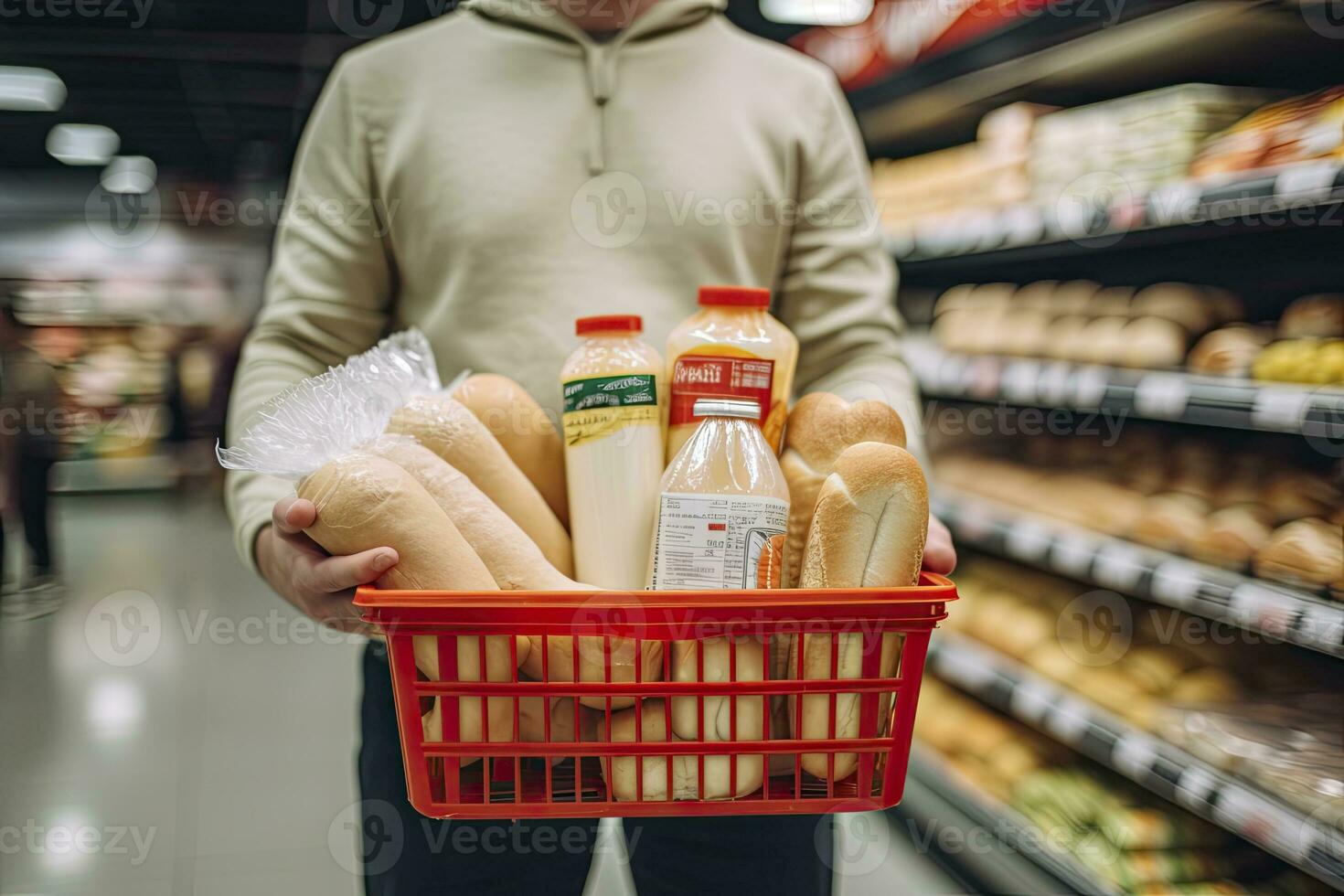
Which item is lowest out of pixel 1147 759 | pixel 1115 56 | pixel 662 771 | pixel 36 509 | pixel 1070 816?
pixel 1070 816

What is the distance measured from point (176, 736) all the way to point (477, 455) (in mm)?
3247

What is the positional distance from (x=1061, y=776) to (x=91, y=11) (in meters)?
4.24

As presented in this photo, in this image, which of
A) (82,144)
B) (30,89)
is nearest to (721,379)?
(30,89)

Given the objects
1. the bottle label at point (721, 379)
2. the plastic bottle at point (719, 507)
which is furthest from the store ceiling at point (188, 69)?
the plastic bottle at point (719, 507)

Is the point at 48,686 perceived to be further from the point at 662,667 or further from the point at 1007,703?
the point at 662,667

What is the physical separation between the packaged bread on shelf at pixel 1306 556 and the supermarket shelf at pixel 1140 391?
20 cm

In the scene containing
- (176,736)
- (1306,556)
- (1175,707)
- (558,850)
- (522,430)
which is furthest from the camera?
(176,736)

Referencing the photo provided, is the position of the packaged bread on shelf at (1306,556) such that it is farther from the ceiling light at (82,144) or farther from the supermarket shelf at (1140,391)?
the ceiling light at (82,144)

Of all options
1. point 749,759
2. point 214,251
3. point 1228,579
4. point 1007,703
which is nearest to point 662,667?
point 749,759

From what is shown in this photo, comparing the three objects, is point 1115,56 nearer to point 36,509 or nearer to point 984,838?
point 984,838

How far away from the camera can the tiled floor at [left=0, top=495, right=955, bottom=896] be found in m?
2.63

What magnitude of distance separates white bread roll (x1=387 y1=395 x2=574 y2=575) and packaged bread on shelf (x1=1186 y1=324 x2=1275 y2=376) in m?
1.79

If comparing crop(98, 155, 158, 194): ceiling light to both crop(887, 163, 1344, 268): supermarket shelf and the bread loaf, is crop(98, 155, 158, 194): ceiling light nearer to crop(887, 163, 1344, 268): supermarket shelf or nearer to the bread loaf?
crop(887, 163, 1344, 268): supermarket shelf

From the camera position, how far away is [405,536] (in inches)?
28.7
